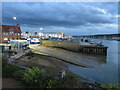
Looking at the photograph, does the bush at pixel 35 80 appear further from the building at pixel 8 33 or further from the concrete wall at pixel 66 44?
the building at pixel 8 33

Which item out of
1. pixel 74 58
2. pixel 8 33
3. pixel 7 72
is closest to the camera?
pixel 7 72

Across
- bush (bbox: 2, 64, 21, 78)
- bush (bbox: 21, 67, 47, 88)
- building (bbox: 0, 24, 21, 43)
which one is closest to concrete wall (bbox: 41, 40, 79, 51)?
building (bbox: 0, 24, 21, 43)

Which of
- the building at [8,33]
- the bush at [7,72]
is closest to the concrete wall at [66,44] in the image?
the building at [8,33]

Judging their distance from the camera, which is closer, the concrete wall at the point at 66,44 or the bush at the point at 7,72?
the bush at the point at 7,72

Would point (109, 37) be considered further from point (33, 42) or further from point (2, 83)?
point (2, 83)

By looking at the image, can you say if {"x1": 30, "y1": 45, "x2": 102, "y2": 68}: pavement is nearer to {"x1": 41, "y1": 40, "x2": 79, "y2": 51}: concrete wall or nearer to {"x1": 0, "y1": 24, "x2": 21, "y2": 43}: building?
{"x1": 41, "y1": 40, "x2": 79, "y2": 51}: concrete wall

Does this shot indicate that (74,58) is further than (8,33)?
No

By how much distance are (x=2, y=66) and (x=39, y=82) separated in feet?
11.5

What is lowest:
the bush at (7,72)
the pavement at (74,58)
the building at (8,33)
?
the pavement at (74,58)

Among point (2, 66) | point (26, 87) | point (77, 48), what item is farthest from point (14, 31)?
point (26, 87)

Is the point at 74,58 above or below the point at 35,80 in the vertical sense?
below

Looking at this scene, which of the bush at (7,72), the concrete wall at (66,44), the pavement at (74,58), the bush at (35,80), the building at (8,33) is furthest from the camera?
the building at (8,33)

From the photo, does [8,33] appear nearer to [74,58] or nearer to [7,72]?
[74,58]

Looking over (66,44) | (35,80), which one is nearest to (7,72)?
(35,80)
